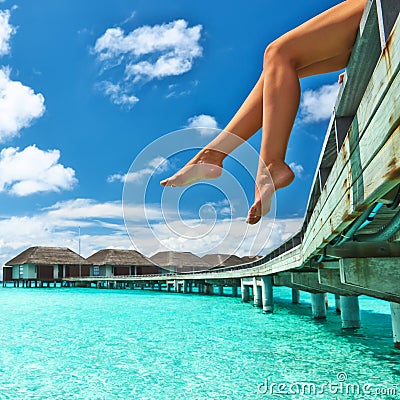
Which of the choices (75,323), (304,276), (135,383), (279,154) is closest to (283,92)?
(279,154)

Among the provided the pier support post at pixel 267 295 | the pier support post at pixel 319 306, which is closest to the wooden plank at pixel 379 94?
the pier support post at pixel 319 306

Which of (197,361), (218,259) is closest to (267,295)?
(218,259)

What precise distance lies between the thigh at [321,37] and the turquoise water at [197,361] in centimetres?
705

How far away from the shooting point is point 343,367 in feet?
31.0

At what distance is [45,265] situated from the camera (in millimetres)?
61281

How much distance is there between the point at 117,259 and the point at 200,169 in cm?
6226

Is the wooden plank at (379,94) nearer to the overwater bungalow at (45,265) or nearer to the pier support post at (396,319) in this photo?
the pier support post at (396,319)

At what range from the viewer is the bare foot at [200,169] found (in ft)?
5.84

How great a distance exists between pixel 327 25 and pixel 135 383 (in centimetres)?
835

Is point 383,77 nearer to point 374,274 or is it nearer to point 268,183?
point 268,183

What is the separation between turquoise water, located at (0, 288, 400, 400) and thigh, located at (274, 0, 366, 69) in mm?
7054

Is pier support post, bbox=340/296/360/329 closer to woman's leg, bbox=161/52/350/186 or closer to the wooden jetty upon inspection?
the wooden jetty

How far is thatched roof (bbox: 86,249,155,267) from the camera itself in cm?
6184

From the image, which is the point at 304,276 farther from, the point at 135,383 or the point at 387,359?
the point at 135,383
